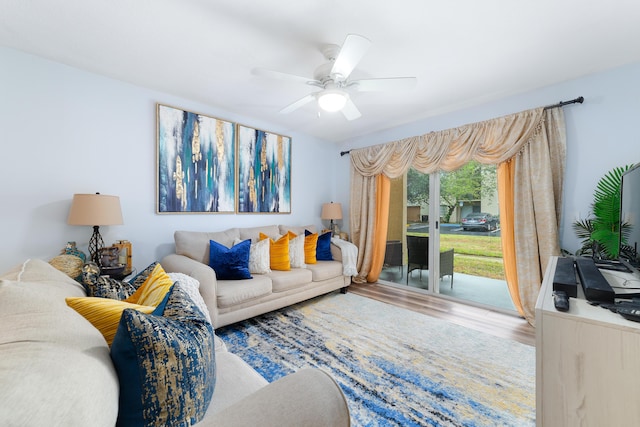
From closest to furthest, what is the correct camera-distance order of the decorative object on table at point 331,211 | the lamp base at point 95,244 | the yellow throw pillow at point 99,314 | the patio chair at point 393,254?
the yellow throw pillow at point 99,314, the lamp base at point 95,244, the patio chair at point 393,254, the decorative object on table at point 331,211

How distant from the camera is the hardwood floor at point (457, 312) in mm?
2521

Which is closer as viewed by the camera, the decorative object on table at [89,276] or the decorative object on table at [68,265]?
the decorative object on table at [89,276]

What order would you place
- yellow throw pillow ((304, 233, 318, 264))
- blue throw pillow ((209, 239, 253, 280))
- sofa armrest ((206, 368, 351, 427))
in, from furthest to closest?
yellow throw pillow ((304, 233, 318, 264)) → blue throw pillow ((209, 239, 253, 280)) → sofa armrest ((206, 368, 351, 427))

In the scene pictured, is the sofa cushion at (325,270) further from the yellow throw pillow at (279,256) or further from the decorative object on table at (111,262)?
the decorative object on table at (111,262)

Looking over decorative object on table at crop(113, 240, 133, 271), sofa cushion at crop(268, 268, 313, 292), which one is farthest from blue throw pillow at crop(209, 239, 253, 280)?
decorative object on table at crop(113, 240, 133, 271)

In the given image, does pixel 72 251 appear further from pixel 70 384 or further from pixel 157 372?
pixel 70 384

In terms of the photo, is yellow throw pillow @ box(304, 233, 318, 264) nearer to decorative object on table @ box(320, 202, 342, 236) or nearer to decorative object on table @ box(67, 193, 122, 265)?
decorative object on table @ box(320, 202, 342, 236)

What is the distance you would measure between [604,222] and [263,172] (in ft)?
12.0

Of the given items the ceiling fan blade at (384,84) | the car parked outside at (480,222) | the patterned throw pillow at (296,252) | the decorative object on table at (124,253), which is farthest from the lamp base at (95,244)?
the car parked outside at (480,222)

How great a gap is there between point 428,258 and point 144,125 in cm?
380

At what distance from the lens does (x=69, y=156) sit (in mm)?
2418

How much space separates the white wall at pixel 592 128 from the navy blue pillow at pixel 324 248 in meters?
2.54

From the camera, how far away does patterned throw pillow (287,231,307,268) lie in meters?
3.24

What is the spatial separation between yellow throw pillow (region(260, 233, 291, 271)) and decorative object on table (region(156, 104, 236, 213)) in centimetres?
84
